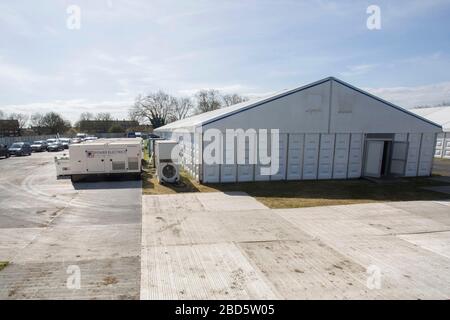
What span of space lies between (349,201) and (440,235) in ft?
11.0

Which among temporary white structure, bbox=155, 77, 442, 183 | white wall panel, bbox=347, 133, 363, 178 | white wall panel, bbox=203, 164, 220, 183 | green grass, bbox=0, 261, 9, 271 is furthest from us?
white wall panel, bbox=347, 133, 363, 178

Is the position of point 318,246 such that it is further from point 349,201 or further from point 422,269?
point 349,201

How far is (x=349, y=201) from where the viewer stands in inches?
399

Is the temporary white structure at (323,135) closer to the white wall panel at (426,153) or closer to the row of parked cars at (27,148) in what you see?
the white wall panel at (426,153)

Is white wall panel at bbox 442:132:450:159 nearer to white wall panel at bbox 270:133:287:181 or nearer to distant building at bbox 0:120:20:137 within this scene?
white wall panel at bbox 270:133:287:181

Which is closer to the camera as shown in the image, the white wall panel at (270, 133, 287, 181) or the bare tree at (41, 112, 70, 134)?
the white wall panel at (270, 133, 287, 181)

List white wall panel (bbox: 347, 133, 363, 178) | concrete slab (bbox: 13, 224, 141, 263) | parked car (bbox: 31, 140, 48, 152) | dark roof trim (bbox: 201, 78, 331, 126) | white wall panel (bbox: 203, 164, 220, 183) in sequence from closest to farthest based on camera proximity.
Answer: concrete slab (bbox: 13, 224, 141, 263)
dark roof trim (bbox: 201, 78, 331, 126)
white wall panel (bbox: 203, 164, 220, 183)
white wall panel (bbox: 347, 133, 363, 178)
parked car (bbox: 31, 140, 48, 152)

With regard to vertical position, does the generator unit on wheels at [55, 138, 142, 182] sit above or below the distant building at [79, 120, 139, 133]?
below

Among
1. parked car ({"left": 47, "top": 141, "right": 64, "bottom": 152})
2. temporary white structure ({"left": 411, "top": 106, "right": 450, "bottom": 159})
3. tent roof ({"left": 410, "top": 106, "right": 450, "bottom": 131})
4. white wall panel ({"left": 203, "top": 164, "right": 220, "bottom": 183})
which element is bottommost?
parked car ({"left": 47, "top": 141, "right": 64, "bottom": 152})

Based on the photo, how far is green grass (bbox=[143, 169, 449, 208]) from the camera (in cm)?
1023

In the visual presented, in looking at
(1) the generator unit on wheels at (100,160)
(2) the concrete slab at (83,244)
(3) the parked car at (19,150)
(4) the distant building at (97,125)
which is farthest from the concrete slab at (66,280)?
(4) the distant building at (97,125)

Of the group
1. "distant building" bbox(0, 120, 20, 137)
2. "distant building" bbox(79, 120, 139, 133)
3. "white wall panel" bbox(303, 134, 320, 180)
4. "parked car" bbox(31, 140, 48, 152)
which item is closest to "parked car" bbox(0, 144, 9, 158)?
"parked car" bbox(31, 140, 48, 152)

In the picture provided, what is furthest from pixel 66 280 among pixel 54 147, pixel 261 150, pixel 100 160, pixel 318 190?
pixel 54 147

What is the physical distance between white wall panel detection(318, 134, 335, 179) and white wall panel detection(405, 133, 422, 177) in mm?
4711
